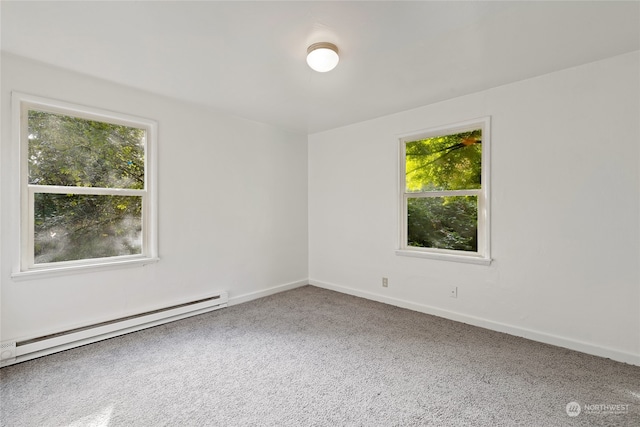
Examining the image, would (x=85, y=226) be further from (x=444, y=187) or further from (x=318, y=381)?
(x=444, y=187)

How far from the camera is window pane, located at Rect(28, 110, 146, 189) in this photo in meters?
2.45

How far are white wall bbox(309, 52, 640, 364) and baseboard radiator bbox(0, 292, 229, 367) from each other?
2249 millimetres

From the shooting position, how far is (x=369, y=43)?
2.11 m

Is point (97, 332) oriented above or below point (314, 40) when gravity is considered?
below

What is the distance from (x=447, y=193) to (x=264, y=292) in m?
2.55

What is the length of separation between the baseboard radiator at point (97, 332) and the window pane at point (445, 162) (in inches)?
105

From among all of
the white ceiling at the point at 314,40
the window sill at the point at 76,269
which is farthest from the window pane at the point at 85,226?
the white ceiling at the point at 314,40

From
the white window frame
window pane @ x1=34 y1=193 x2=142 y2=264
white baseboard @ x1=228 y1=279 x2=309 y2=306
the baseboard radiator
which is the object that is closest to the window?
white baseboard @ x1=228 y1=279 x2=309 y2=306

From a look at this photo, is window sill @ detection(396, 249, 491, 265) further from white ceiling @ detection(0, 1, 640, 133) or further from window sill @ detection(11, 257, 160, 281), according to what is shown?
window sill @ detection(11, 257, 160, 281)

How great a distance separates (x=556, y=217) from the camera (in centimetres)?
256

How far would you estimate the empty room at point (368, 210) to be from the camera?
6.00ft

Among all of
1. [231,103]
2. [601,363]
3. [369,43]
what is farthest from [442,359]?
[231,103]

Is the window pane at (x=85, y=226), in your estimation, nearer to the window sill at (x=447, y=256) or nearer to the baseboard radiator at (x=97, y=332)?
the baseboard radiator at (x=97, y=332)

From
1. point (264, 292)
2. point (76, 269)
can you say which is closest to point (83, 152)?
point (76, 269)
